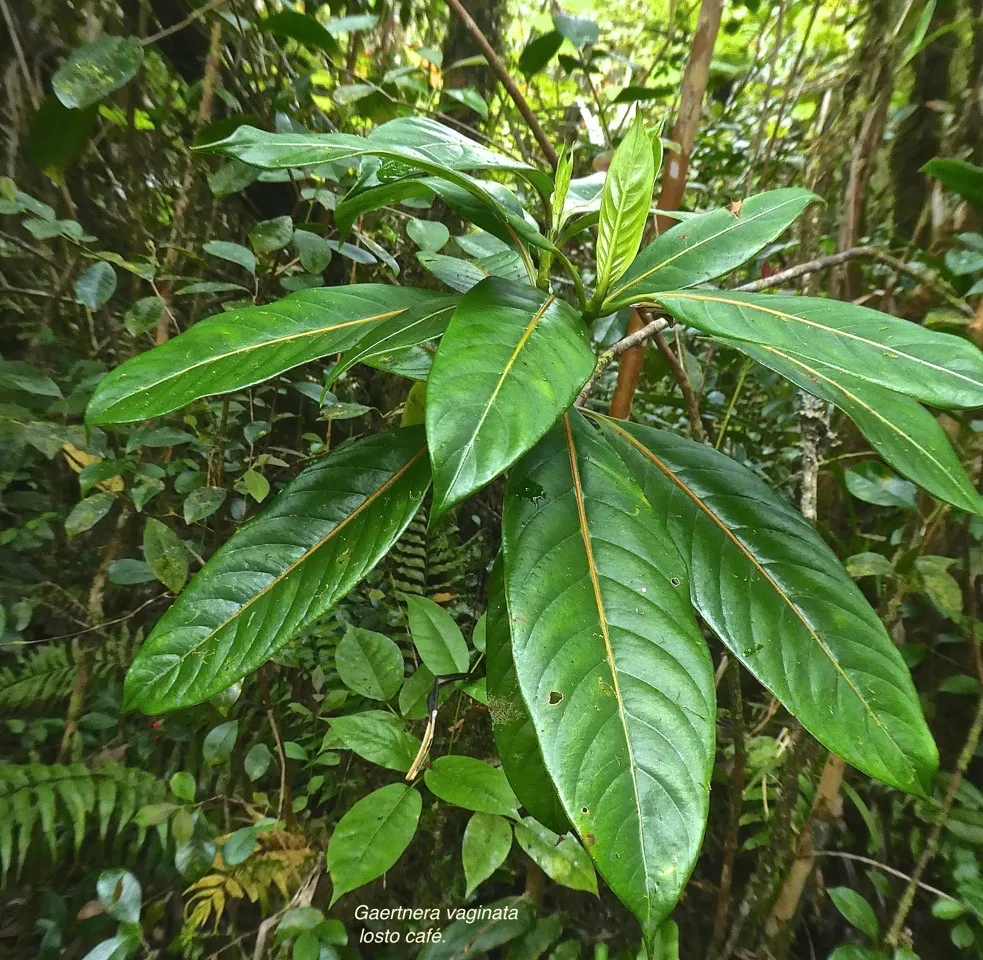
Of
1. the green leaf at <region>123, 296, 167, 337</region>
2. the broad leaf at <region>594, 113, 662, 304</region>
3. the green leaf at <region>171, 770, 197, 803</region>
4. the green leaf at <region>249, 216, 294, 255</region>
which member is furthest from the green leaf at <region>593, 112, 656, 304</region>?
the green leaf at <region>171, 770, 197, 803</region>

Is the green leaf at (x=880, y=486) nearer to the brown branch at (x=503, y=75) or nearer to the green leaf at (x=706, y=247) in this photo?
the green leaf at (x=706, y=247)

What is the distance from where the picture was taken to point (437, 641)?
822 mm

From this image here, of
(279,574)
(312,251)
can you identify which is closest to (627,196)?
(279,574)

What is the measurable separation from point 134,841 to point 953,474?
147 cm

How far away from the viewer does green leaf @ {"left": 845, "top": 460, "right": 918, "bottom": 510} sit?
2.40 feet

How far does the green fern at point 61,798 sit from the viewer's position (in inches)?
33.9

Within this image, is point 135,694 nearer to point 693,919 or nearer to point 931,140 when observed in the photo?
point 693,919

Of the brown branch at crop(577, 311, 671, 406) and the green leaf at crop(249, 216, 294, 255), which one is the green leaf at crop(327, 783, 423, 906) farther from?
the green leaf at crop(249, 216, 294, 255)

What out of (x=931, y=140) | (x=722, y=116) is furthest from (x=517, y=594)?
(x=722, y=116)

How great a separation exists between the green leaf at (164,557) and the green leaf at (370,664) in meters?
0.27

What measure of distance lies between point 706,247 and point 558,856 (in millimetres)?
761

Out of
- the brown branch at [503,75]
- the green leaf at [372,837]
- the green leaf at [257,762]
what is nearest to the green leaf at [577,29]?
the brown branch at [503,75]

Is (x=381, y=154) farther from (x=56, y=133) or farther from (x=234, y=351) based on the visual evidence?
(x=56, y=133)

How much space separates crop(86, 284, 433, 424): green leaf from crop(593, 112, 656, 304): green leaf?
22 centimetres
